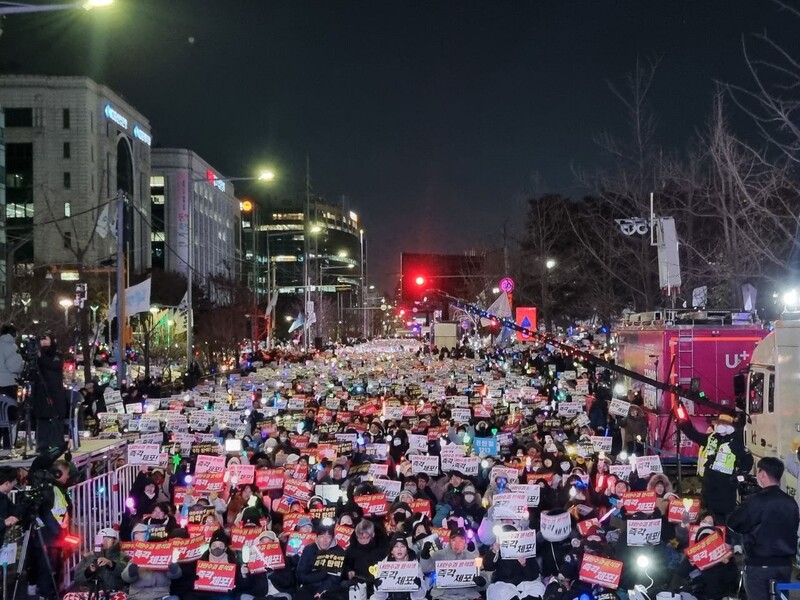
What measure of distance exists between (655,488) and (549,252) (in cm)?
3860

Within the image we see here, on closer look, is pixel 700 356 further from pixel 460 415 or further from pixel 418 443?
pixel 418 443

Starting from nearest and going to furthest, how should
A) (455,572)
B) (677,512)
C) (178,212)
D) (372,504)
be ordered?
(455,572) → (677,512) → (372,504) → (178,212)

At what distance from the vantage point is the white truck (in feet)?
39.2

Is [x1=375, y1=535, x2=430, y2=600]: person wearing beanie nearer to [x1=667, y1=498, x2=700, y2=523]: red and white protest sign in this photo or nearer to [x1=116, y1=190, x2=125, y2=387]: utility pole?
[x1=667, y1=498, x2=700, y2=523]: red and white protest sign

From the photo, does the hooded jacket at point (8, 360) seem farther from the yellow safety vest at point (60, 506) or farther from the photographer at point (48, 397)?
the yellow safety vest at point (60, 506)

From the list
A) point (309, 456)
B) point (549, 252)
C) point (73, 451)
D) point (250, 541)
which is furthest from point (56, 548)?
point (549, 252)

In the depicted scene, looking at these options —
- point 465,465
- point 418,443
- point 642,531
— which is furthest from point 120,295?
point 642,531

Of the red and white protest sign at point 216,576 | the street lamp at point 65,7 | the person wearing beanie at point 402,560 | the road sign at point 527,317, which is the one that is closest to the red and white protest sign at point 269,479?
the red and white protest sign at point 216,576

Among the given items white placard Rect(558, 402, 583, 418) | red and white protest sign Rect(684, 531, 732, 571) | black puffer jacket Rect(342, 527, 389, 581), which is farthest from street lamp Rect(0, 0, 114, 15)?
white placard Rect(558, 402, 583, 418)

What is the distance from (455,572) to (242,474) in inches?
180

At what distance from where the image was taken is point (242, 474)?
13.2 m

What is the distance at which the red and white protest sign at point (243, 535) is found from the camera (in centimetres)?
1032

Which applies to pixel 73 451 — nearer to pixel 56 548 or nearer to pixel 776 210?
pixel 56 548

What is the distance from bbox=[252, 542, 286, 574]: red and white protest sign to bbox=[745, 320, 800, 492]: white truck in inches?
253
